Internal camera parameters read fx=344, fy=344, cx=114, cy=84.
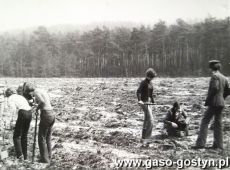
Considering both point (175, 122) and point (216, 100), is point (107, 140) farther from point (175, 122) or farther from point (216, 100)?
point (216, 100)

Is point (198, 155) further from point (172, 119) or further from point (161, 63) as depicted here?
point (161, 63)

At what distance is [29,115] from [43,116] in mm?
412

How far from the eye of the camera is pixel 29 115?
6.28 m

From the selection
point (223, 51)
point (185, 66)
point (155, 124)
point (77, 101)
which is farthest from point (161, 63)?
point (155, 124)

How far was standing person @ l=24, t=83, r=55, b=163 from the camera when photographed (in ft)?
19.7

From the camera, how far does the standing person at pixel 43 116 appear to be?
5996 mm

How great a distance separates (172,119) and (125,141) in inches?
49.7

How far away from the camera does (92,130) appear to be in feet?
30.9

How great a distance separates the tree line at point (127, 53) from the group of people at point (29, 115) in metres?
25.7

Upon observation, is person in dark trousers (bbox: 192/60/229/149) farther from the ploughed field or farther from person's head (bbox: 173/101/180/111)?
person's head (bbox: 173/101/180/111)

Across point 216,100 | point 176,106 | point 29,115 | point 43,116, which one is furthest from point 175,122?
point 29,115

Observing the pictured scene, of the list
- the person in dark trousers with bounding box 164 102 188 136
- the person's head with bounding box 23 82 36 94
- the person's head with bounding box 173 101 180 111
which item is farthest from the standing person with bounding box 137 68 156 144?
the person's head with bounding box 23 82 36 94

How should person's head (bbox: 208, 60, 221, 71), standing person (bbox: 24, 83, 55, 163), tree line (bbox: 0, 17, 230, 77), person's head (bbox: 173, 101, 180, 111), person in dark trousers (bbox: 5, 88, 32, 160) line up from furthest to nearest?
tree line (bbox: 0, 17, 230, 77)
person's head (bbox: 173, 101, 180, 111)
person's head (bbox: 208, 60, 221, 71)
person in dark trousers (bbox: 5, 88, 32, 160)
standing person (bbox: 24, 83, 55, 163)

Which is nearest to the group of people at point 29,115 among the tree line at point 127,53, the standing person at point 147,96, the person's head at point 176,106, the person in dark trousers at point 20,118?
the person in dark trousers at point 20,118
